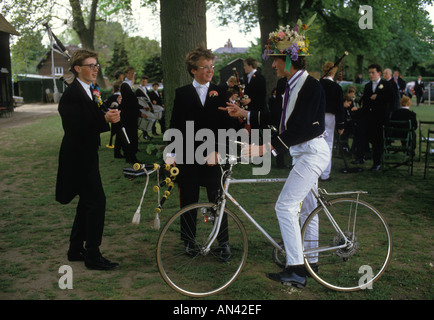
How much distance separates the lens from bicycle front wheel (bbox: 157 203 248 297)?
4305 millimetres

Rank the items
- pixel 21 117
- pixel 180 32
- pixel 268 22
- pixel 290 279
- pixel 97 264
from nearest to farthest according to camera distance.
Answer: pixel 290 279 < pixel 97 264 < pixel 180 32 < pixel 268 22 < pixel 21 117

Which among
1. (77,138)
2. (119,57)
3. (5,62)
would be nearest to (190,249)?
(77,138)

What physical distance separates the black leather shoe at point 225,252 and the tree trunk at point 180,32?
5115 millimetres

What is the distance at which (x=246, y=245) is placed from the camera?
14.7 ft

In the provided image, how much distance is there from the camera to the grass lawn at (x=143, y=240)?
443 centimetres

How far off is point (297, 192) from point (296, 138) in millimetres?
488

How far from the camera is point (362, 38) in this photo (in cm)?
2191

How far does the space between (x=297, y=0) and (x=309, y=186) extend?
1510 cm

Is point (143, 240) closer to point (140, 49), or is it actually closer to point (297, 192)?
point (297, 192)

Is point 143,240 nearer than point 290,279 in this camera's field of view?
No

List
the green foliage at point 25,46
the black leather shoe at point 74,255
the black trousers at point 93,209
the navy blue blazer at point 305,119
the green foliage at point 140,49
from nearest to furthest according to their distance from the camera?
1. the navy blue blazer at point 305,119
2. the black trousers at point 93,209
3. the black leather shoe at point 74,255
4. the green foliage at point 25,46
5. the green foliage at point 140,49

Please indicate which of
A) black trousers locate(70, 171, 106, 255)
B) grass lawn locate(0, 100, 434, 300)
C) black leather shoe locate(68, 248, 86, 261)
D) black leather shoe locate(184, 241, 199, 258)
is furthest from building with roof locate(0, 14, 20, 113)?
black leather shoe locate(184, 241, 199, 258)

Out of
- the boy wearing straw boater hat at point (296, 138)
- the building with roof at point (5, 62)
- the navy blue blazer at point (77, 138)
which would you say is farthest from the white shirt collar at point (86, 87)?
the building with roof at point (5, 62)

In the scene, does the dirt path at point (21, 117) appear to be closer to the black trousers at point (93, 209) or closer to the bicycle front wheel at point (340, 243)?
the black trousers at point (93, 209)
